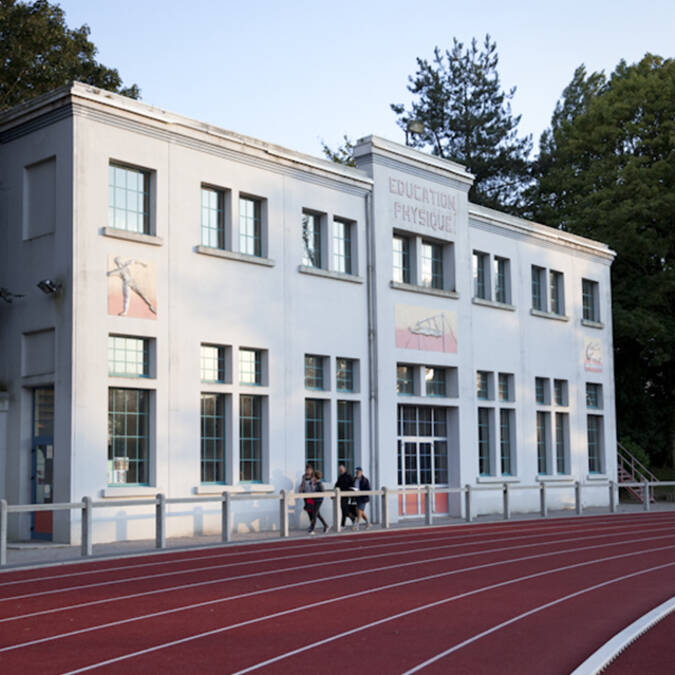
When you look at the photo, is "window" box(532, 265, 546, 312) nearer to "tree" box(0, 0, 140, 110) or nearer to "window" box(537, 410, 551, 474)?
"window" box(537, 410, 551, 474)

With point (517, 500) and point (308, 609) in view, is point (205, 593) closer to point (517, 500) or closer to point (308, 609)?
point (308, 609)

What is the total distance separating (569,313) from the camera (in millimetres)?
38812

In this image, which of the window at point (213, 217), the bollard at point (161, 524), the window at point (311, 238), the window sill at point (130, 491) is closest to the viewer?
the bollard at point (161, 524)

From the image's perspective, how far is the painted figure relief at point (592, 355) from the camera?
3944 cm

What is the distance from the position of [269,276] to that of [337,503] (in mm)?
5985

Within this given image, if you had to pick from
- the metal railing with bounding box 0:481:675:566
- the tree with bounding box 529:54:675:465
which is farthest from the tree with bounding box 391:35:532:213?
the metal railing with bounding box 0:481:675:566

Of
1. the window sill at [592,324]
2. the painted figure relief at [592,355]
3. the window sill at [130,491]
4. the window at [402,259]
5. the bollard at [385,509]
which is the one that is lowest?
the bollard at [385,509]

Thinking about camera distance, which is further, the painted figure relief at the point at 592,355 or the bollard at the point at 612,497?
the painted figure relief at the point at 592,355

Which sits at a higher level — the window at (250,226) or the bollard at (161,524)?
the window at (250,226)

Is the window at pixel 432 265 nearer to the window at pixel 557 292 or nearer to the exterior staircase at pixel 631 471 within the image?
the window at pixel 557 292

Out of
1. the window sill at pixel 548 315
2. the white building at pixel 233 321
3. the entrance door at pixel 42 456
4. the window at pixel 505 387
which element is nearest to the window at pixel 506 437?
the white building at pixel 233 321

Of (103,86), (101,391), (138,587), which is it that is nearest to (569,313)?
(103,86)

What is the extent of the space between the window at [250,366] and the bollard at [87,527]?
7.64 m

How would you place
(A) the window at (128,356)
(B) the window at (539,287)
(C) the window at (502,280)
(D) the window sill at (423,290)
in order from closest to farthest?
(A) the window at (128,356) → (D) the window sill at (423,290) → (C) the window at (502,280) → (B) the window at (539,287)
